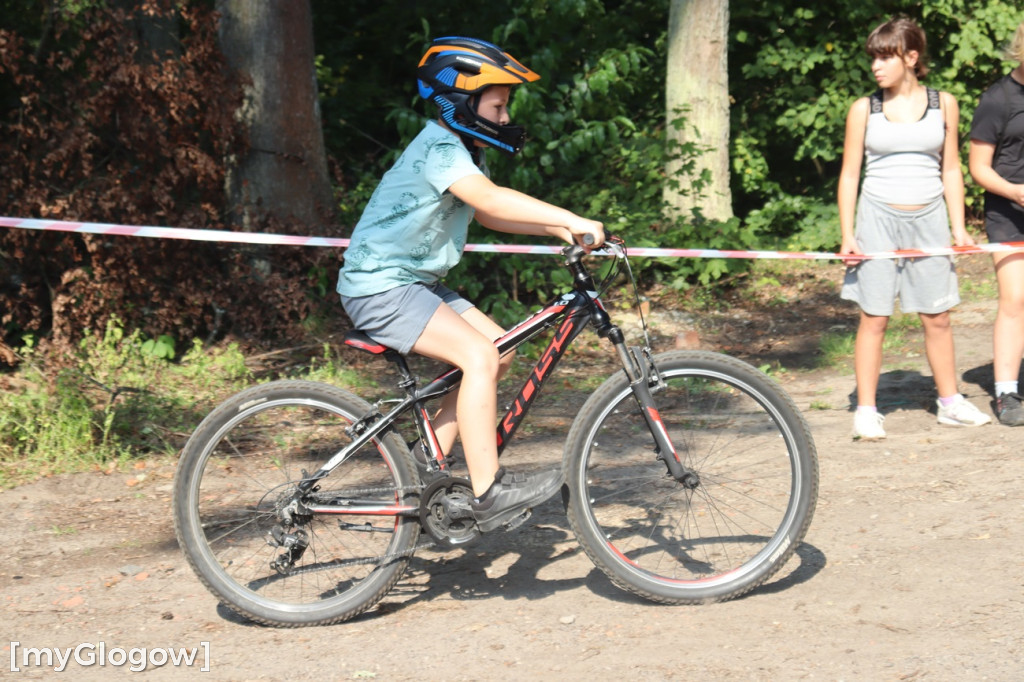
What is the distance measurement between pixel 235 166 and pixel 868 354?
4.53 meters

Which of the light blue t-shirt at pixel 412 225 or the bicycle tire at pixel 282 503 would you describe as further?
the bicycle tire at pixel 282 503

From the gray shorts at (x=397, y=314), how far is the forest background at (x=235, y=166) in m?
2.90

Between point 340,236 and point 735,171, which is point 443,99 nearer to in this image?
point 340,236

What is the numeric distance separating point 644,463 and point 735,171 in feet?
21.9

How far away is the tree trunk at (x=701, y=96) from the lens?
388 inches

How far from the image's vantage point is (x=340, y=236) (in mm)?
7953

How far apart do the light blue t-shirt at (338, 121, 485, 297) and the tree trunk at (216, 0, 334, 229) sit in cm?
390

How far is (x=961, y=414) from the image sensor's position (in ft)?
19.6

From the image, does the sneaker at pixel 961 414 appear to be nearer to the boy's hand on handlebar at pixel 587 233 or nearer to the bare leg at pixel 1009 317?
the bare leg at pixel 1009 317

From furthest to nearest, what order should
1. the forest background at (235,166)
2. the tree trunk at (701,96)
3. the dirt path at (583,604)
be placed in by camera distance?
the tree trunk at (701,96) < the forest background at (235,166) < the dirt path at (583,604)

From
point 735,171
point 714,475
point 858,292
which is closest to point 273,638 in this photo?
point 714,475

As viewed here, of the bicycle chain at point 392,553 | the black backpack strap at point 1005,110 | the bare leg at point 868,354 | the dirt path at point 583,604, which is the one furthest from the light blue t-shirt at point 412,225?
the black backpack strap at point 1005,110

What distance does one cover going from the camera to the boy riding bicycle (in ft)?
12.5

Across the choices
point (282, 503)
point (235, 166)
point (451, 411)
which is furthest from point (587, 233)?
point (235, 166)
